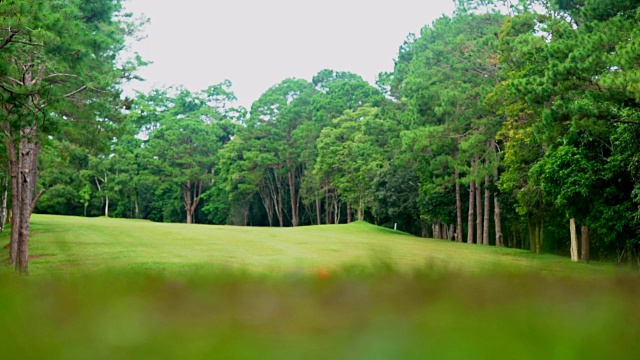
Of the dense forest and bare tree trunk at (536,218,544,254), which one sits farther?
bare tree trunk at (536,218,544,254)

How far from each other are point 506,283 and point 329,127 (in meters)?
52.2

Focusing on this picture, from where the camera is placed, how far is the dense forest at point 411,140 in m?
14.3

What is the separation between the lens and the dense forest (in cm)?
1431

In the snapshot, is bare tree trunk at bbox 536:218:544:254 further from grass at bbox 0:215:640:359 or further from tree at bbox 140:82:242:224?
tree at bbox 140:82:242:224

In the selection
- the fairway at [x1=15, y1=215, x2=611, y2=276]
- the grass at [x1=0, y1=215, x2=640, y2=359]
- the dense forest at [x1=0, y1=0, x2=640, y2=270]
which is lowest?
the fairway at [x1=15, y1=215, x2=611, y2=276]

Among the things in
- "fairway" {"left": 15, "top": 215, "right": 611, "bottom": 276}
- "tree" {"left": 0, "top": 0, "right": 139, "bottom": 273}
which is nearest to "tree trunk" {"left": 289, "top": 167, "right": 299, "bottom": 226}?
"fairway" {"left": 15, "top": 215, "right": 611, "bottom": 276}

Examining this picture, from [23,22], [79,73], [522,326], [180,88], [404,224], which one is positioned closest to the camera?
[522,326]

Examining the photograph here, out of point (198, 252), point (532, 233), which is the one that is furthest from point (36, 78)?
point (532, 233)

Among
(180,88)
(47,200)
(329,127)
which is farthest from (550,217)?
(180,88)

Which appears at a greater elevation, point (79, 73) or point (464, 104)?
point (464, 104)

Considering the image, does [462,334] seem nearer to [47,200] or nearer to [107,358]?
[107,358]

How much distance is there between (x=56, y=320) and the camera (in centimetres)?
109

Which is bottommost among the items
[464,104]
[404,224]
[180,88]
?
[404,224]

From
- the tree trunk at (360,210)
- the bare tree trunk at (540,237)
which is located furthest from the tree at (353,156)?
the bare tree trunk at (540,237)
